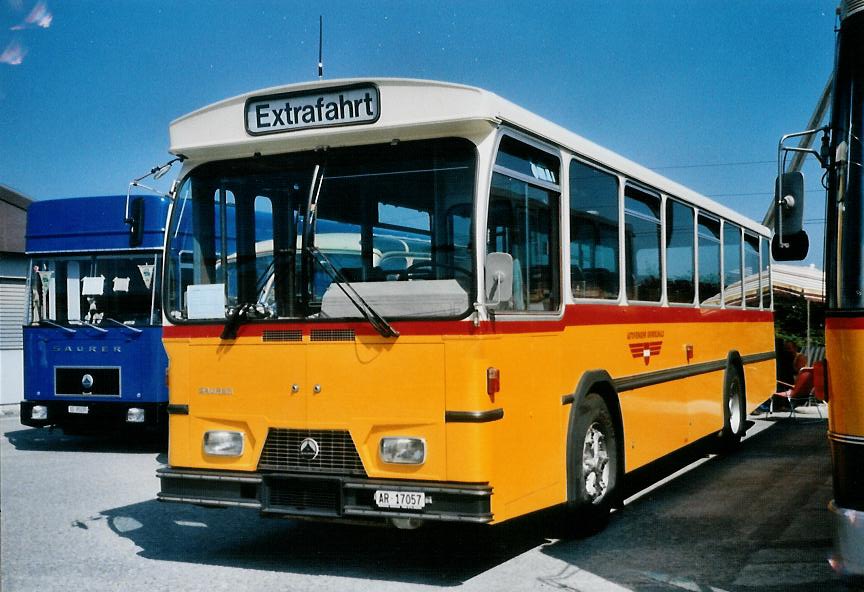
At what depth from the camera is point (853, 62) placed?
536cm

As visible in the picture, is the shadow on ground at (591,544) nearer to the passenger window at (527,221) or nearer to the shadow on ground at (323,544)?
the shadow on ground at (323,544)

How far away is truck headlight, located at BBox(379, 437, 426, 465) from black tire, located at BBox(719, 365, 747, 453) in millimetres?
6681

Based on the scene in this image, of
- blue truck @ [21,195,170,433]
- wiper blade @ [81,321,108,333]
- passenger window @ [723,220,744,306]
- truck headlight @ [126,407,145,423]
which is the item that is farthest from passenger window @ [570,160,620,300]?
wiper blade @ [81,321,108,333]

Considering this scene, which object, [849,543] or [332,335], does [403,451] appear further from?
[849,543]

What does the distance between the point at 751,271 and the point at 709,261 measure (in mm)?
2795

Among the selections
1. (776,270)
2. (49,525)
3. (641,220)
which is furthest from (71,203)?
(776,270)

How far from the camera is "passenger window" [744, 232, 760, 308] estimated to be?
1336 cm

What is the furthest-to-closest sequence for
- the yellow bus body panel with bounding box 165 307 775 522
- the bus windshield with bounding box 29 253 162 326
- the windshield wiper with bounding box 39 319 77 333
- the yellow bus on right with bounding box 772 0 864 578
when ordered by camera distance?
the windshield wiper with bounding box 39 319 77 333 → the bus windshield with bounding box 29 253 162 326 → the yellow bus body panel with bounding box 165 307 775 522 → the yellow bus on right with bounding box 772 0 864 578

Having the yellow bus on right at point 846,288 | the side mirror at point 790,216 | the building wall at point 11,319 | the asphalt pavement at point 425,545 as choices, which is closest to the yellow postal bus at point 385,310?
the asphalt pavement at point 425,545

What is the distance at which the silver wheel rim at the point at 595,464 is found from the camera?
736 centimetres

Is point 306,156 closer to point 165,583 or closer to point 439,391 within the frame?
point 439,391

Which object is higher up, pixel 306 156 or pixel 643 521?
pixel 306 156

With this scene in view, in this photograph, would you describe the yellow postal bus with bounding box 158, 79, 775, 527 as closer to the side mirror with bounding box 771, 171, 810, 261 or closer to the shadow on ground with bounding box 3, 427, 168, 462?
the side mirror with bounding box 771, 171, 810, 261

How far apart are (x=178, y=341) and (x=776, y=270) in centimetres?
1691
